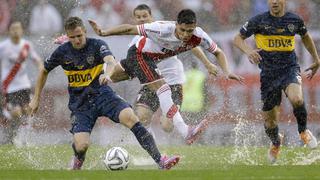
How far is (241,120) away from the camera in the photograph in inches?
748

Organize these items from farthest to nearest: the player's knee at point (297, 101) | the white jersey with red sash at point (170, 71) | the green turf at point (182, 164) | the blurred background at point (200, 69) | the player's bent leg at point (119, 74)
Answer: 1. the blurred background at point (200, 69)
2. the white jersey with red sash at point (170, 71)
3. the player's bent leg at point (119, 74)
4. the player's knee at point (297, 101)
5. the green turf at point (182, 164)

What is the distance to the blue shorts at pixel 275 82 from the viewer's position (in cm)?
1391

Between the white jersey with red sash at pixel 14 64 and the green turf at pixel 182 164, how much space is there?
1338 mm

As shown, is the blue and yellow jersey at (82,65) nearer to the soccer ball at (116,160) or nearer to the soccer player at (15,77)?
the soccer ball at (116,160)

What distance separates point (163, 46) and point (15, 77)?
6.48m

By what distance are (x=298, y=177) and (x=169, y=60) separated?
5.31 metres

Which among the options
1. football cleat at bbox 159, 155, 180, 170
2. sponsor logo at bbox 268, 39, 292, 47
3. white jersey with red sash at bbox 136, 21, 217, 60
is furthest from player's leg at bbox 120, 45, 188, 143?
sponsor logo at bbox 268, 39, 292, 47

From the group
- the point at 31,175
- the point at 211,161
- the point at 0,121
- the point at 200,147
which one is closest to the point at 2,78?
the point at 0,121

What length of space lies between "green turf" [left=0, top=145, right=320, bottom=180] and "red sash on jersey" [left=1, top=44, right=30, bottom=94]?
1.45 meters

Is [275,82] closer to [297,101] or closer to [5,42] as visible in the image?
[297,101]

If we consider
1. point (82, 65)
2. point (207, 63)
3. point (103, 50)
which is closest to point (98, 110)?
point (82, 65)

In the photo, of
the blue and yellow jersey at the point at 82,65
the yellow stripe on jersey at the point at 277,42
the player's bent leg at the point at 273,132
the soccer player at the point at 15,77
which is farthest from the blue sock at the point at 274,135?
the soccer player at the point at 15,77

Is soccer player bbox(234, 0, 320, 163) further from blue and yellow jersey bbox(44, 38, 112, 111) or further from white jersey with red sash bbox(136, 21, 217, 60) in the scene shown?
blue and yellow jersey bbox(44, 38, 112, 111)

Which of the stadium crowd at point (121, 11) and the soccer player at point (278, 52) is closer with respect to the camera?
the soccer player at point (278, 52)
